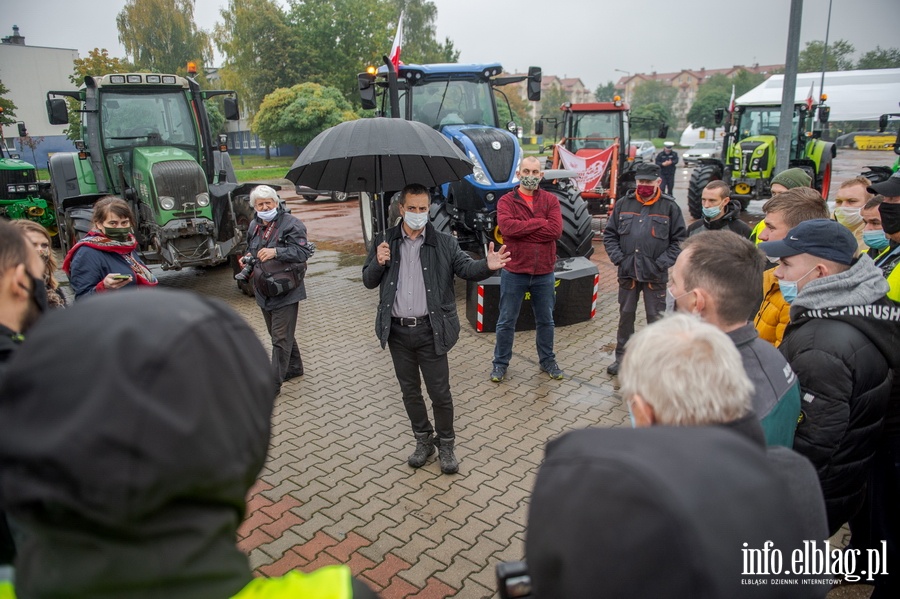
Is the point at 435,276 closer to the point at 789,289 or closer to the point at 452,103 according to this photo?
the point at 789,289

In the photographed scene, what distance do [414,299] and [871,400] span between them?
2444mm

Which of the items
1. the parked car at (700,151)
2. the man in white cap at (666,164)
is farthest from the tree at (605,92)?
the man in white cap at (666,164)

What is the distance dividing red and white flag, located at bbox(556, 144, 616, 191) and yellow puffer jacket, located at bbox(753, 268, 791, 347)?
30.7 feet

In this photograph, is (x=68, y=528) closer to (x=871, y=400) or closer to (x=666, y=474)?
(x=666, y=474)

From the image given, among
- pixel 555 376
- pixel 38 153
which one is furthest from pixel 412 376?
pixel 38 153

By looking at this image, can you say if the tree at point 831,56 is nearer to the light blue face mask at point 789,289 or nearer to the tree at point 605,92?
the tree at point 605,92

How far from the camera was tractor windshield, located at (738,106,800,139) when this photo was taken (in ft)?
47.0

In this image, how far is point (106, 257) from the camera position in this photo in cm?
392

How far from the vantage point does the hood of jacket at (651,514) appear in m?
0.96

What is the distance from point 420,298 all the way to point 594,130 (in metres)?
12.3

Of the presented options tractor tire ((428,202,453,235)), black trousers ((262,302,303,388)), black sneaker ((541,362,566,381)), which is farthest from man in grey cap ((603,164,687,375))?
black trousers ((262,302,303,388))

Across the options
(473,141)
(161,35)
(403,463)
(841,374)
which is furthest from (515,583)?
(161,35)

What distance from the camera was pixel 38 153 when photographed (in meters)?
38.4

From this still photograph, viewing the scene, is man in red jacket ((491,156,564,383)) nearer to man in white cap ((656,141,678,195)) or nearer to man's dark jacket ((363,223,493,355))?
man's dark jacket ((363,223,493,355))
